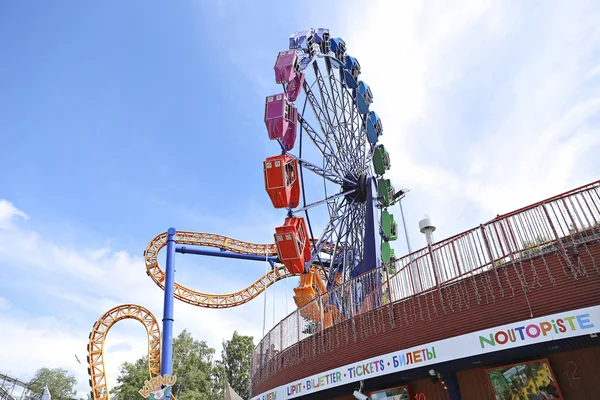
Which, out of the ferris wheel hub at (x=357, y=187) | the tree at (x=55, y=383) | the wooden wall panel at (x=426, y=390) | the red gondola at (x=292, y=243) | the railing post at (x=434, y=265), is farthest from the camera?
the tree at (x=55, y=383)

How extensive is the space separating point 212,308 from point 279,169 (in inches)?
732

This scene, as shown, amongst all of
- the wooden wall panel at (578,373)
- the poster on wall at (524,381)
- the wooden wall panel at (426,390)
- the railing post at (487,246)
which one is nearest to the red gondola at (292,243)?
the wooden wall panel at (426,390)

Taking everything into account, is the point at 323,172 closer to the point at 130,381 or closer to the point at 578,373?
the point at 578,373

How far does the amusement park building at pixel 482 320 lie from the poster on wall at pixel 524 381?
3cm

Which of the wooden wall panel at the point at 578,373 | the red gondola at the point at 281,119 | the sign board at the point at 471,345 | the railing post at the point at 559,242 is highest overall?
the red gondola at the point at 281,119

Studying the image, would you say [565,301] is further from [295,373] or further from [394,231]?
[394,231]

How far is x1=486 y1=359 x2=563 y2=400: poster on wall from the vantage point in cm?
698

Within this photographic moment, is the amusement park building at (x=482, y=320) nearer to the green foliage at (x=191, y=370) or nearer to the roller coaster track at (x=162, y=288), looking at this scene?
the roller coaster track at (x=162, y=288)

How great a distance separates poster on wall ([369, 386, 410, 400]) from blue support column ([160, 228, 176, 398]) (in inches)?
604

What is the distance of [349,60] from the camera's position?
73.3 ft

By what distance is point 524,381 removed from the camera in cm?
732

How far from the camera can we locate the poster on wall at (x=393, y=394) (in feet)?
29.8

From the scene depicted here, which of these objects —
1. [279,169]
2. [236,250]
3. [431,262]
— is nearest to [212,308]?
[236,250]

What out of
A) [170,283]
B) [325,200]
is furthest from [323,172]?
[170,283]
